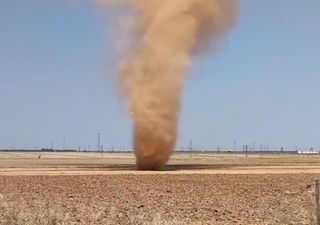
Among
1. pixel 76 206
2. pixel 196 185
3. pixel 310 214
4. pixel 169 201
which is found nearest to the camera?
pixel 310 214

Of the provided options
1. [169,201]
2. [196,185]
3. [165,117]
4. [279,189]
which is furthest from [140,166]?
[169,201]

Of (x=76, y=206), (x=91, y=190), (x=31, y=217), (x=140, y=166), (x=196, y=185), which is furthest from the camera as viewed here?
(x=140, y=166)

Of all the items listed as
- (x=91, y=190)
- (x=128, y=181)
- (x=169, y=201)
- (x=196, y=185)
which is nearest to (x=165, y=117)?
(x=128, y=181)

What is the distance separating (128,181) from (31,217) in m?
24.6

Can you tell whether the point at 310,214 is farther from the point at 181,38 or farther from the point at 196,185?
the point at 181,38

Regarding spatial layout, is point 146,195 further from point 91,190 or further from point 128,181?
point 128,181

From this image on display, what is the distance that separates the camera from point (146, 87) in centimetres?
5781

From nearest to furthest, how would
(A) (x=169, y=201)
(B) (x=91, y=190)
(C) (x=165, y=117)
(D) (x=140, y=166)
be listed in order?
(A) (x=169, y=201), (B) (x=91, y=190), (C) (x=165, y=117), (D) (x=140, y=166)

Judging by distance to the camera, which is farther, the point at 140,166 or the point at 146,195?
the point at 140,166

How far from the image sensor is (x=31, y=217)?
18594 millimetres

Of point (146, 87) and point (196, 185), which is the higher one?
point (146, 87)

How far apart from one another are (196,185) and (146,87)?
2051 centimetres

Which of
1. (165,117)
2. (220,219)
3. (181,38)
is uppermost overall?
(181,38)

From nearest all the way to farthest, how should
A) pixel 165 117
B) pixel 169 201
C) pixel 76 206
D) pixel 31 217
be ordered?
pixel 31 217 → pixel 76 206 → pixel 169 201 → pixel 165 117
